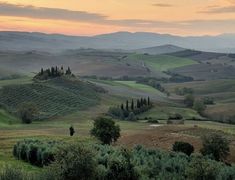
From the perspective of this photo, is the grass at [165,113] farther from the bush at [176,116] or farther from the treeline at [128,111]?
the treeline at [128,111]

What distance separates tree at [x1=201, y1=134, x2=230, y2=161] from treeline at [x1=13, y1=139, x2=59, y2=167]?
23799 mm

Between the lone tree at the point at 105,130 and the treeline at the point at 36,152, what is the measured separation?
1778 centimetres

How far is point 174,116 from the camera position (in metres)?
167

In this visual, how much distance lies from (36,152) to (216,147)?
27372 millimetres

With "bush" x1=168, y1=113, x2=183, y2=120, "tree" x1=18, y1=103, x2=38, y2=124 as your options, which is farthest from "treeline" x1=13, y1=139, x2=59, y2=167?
"bush" x1=168, y1=113, x2=183, y2=120

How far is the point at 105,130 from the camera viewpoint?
86875mm

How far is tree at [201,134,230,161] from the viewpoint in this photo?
72562 mm

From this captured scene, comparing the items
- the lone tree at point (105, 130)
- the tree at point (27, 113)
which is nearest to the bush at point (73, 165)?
the lone tree at point (105, 130)

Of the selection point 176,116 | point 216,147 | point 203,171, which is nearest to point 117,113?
point 176,116

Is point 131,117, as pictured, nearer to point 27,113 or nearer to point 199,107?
point 27,113

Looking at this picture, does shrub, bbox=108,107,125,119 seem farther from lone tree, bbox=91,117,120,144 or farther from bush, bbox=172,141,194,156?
bush, bbox=172,141,194,156

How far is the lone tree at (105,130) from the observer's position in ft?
285

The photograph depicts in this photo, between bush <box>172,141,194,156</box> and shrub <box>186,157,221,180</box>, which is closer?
shrub <box>186,157,221,180</box>

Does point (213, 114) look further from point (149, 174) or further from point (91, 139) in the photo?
point (149, 174)
